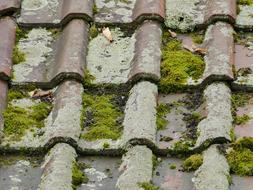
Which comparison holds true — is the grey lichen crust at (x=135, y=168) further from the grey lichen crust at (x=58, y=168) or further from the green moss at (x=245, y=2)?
the green moss at (x=245, y=2)

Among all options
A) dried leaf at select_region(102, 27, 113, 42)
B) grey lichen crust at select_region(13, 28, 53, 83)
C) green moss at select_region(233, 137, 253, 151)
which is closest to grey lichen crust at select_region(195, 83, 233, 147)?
green moss at select_region(233, 137, 253, 151)

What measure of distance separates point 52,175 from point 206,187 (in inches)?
22.4

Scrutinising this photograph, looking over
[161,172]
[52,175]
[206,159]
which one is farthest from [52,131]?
[206,159]

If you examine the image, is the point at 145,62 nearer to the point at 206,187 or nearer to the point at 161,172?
the point at 161,172

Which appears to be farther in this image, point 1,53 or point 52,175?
point 1,53

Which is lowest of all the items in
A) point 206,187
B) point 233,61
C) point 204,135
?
point 206,187

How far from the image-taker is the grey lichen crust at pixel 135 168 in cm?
243

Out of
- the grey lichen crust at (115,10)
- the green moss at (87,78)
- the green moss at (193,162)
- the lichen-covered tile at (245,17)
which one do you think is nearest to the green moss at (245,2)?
the lichen-covered tile at (245,17)

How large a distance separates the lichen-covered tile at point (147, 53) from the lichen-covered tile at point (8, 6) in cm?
69

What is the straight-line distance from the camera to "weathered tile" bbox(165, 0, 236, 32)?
10.5 feet

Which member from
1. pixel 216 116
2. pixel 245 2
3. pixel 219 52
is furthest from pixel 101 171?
pixel 245 2

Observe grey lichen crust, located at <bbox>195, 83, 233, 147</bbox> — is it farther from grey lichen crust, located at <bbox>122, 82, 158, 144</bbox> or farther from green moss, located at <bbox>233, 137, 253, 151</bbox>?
grey lichen crust, located at <bbox>122, 82, 158, 144</bbox>

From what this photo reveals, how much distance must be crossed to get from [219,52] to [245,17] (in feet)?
1.33

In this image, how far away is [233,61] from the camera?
3.00 m
